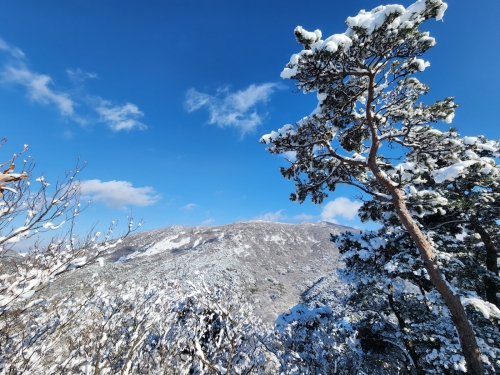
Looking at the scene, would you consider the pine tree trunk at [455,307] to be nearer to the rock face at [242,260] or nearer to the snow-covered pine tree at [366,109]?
the snow-covered pine tree at [366,109]

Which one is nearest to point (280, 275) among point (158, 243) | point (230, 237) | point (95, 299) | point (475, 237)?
point (230, 237)

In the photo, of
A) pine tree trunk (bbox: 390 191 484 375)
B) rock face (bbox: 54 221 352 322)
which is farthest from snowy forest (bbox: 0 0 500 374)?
rock face (bbox: 54 221 352 322)

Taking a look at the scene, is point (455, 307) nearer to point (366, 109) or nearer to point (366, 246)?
point (366, 246)

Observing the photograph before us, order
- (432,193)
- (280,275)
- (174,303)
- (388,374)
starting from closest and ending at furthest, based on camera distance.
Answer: (432,193) < (174,303) < (388,374) < (280,275)

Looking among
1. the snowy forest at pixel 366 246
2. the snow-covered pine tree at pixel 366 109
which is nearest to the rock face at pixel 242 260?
the snowy forest at pixel 366 246

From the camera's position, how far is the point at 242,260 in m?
71.1

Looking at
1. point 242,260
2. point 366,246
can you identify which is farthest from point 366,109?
point 242,260

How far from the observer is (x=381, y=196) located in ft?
25.2

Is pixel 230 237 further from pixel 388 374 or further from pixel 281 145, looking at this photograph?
pixel 281 145

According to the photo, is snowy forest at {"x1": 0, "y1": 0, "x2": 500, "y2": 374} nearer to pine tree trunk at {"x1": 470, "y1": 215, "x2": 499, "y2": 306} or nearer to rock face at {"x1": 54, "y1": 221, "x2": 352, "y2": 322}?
pine tree trunk at {"x1": 470, "y1": 215, "x2": 499, "y2": 306}

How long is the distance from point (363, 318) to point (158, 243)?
87.3m

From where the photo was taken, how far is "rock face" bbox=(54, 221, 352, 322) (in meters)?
48.0

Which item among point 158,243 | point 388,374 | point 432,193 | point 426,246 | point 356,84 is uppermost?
point 158,243

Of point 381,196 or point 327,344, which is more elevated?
point 381,196
